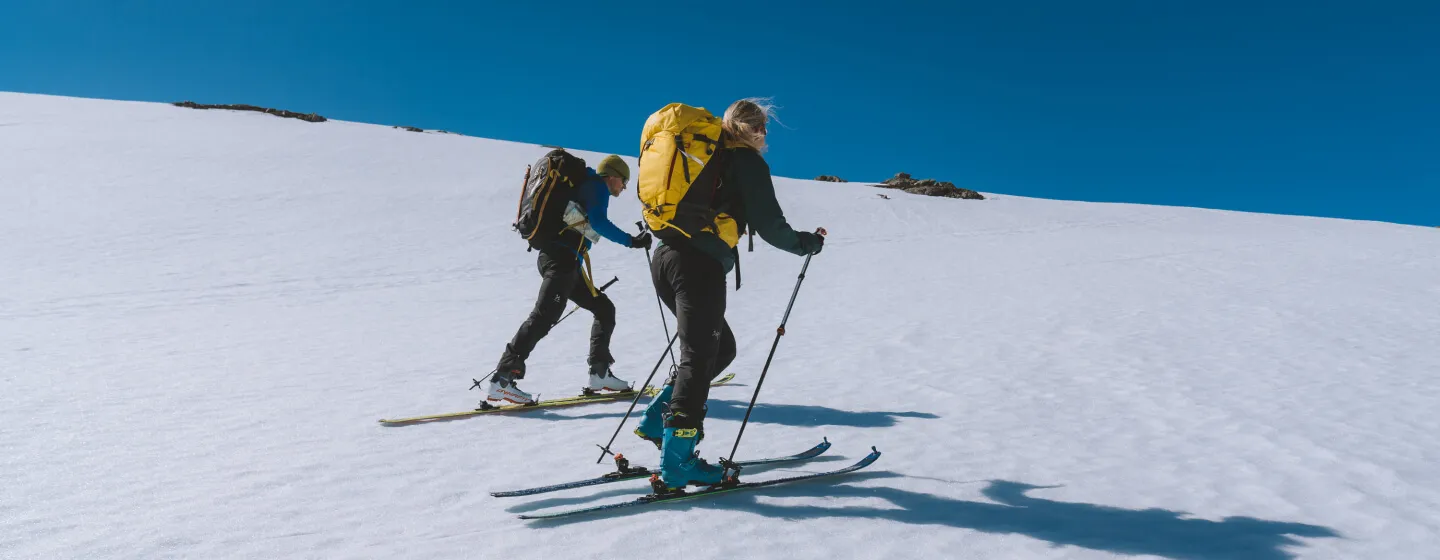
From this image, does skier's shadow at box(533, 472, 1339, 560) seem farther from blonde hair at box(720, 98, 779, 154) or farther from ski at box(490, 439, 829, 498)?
blonde hair at box(720, 98, 779, 154)

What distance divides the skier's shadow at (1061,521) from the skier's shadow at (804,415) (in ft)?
4.85

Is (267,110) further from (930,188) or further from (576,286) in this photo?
(576,286)

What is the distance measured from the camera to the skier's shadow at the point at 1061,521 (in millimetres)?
3248

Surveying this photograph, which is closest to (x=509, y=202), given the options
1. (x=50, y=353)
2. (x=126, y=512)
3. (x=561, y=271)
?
(x=50, y=353)

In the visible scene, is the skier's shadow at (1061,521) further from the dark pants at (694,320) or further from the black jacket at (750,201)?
the black jacket at (750,201)

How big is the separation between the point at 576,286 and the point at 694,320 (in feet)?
8.23

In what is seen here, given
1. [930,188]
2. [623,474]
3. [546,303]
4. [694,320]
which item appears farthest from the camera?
[930,188]

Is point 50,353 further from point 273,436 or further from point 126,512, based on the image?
point 126,512

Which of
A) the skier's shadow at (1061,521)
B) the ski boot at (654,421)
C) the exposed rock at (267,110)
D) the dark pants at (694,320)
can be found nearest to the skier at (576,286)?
the ski boot at (654,421)

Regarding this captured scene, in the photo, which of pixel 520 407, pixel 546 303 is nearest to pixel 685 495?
pixel 546 303

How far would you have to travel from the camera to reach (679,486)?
3.76 m

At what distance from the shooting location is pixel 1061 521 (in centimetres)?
355

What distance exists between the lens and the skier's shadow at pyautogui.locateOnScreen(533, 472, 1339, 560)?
325 cm

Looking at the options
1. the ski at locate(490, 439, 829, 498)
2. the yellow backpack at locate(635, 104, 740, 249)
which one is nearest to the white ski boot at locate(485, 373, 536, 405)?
the ski at locate(490, 439, 829, 498)
